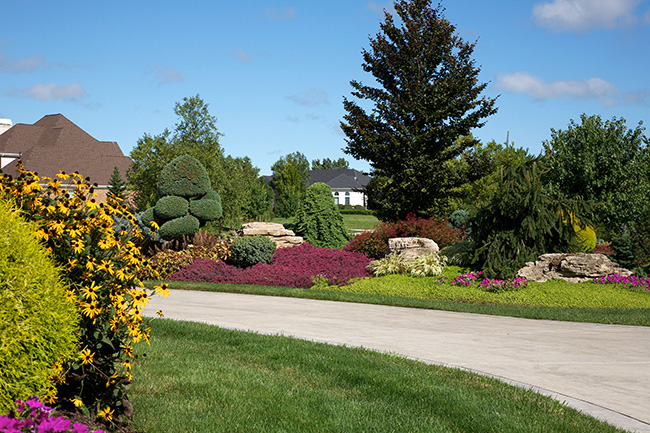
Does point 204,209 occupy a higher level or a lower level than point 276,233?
higher

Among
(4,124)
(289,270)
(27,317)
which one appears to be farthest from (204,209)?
(4,124)

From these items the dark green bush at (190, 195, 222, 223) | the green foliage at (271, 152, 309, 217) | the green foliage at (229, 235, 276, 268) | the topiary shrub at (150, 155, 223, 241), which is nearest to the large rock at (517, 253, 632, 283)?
the green foliage at (229, 235, 276, 268)

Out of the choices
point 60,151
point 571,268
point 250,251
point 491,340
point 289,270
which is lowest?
point 491,340

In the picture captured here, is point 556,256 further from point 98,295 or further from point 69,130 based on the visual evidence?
point 69,130

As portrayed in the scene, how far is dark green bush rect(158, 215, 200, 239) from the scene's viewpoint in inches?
711

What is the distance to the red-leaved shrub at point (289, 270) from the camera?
14.7 m

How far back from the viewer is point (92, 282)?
420cm

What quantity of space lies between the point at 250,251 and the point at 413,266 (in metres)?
4.57

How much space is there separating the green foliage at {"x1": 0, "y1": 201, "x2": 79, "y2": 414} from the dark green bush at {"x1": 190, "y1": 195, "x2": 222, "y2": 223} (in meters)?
14.9

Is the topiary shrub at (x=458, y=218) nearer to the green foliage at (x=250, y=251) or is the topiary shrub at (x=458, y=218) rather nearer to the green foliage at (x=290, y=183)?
the green foliage at (x=250, y=251)

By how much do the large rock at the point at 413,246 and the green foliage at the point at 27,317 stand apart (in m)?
12.3

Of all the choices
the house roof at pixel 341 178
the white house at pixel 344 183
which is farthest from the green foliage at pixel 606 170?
the house roof at pixel 341 178

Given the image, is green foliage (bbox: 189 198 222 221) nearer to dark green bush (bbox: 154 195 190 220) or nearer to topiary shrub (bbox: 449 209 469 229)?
dark green bush (bbox: 154 195 190 220)

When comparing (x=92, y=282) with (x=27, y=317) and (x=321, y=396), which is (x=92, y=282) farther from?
(x=321, y=396)
